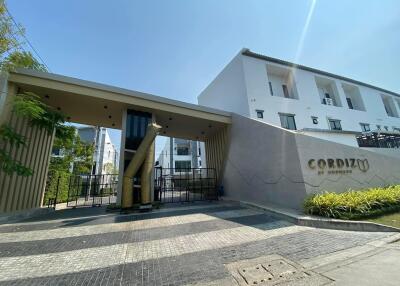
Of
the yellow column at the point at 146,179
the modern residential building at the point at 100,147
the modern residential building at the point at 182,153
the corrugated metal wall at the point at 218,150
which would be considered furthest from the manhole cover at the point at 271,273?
the modern residential building at the point at 182,153

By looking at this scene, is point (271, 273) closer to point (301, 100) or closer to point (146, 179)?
point (146, 179)

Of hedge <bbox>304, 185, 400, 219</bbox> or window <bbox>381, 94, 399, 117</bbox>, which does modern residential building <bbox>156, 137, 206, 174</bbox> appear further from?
hedge <bbox>304, 185, 400, 219</bbox>

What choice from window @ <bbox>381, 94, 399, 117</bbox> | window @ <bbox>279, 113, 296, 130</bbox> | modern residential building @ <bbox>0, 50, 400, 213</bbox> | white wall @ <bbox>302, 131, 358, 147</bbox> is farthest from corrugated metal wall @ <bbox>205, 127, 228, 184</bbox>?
window @ <bbox>381, 94, 399, 117</bbox>

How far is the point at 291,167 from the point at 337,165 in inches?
95.2

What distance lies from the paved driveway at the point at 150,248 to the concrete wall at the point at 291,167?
2.22 meters

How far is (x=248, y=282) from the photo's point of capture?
330 centimetres

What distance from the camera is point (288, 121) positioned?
1568 centimetres

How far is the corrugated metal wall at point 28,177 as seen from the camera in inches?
319

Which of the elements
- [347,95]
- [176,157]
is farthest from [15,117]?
[176,157]

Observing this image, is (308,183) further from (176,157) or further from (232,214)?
(176,157)

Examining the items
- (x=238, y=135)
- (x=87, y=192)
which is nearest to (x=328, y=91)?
(x=238, y=135)

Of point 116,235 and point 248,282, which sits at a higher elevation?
point 116,235

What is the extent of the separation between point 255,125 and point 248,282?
864cm

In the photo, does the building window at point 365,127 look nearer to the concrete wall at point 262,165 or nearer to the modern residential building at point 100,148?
the concrete wall at point 262,165
